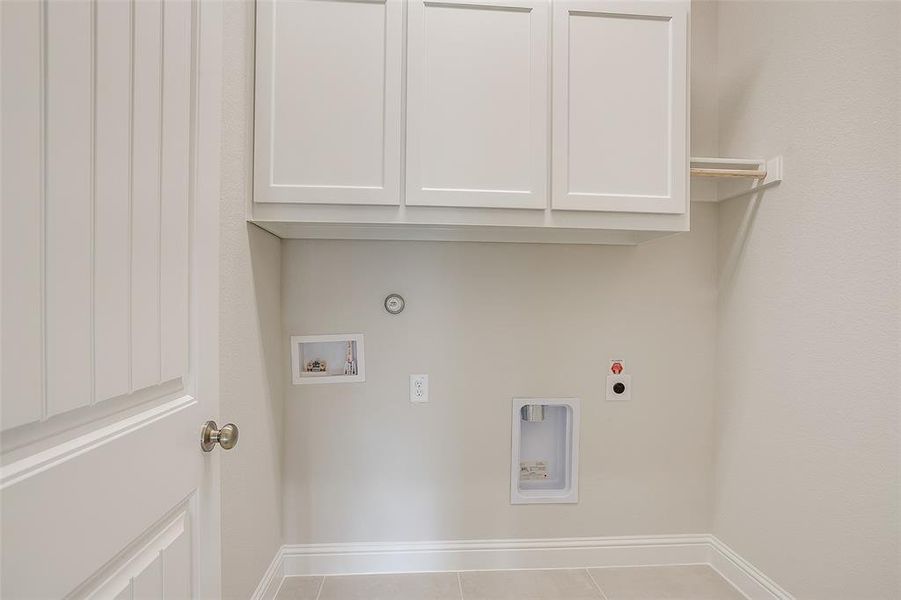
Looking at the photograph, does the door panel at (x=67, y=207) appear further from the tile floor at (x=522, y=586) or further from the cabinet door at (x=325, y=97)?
the tile floor at (x=522, y=586)

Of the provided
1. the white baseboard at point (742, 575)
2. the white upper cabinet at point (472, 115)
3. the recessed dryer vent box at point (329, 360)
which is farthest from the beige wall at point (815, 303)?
the recessed dryer vent box at point (329, 360)

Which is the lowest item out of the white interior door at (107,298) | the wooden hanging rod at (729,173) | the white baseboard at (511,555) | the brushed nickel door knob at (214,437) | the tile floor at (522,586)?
the tile floor at (522,586)

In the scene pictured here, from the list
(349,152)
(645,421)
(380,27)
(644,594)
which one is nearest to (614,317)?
(645,421)

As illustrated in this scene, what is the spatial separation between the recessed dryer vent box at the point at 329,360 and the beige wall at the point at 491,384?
0.04m

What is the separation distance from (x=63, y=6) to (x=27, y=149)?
0.63 ft

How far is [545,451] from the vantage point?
1.85 meters

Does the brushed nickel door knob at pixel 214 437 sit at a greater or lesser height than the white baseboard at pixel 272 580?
greater

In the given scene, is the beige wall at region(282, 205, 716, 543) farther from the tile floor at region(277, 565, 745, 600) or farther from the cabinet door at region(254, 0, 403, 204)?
the cabinet door at region(254, 0, 403, 204)

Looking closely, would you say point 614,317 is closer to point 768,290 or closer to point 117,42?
point 768,290

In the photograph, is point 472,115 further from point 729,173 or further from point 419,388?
point 419,388

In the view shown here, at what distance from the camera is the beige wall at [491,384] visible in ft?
5.64

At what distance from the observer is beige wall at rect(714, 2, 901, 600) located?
115 centimetres

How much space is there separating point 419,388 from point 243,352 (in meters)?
0.72

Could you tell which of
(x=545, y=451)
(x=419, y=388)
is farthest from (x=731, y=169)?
(x=419, y=388)
